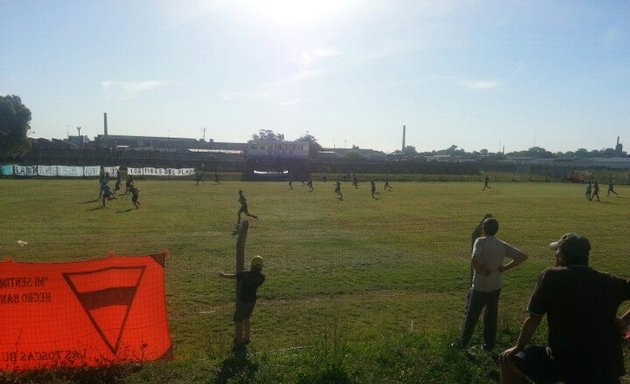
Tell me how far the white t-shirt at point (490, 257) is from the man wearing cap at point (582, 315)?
260 centimetres

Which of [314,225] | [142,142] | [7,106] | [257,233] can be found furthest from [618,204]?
[142,142]

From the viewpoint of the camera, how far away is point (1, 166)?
60.5 meters

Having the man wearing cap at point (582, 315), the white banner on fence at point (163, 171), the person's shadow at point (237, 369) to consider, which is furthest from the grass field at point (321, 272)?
the white banner on fence at point (163, 171)

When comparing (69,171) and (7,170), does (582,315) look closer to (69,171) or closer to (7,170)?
(7,170)

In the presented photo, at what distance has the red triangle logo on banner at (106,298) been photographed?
Answer: 6.19 meters

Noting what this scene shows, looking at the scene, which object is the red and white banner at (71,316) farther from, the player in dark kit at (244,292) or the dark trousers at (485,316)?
the dark trousers at (485,316)

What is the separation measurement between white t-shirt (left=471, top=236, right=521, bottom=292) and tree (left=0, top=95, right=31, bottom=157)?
8705 centimetres

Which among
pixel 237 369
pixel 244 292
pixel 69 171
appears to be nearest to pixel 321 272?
pixel 244 292

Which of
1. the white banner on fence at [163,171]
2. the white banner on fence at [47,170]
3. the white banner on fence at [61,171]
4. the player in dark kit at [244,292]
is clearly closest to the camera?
the player in dark kit at [244,292]

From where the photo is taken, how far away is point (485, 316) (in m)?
6.53

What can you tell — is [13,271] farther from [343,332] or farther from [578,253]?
[578,253]

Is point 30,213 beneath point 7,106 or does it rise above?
beneath

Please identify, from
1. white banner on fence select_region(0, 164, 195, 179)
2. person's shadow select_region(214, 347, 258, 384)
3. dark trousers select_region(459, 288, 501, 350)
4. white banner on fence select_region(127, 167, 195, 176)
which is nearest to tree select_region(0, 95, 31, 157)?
white banner on fence select_region(0, 164, 195, 179)

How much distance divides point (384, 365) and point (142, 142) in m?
138
